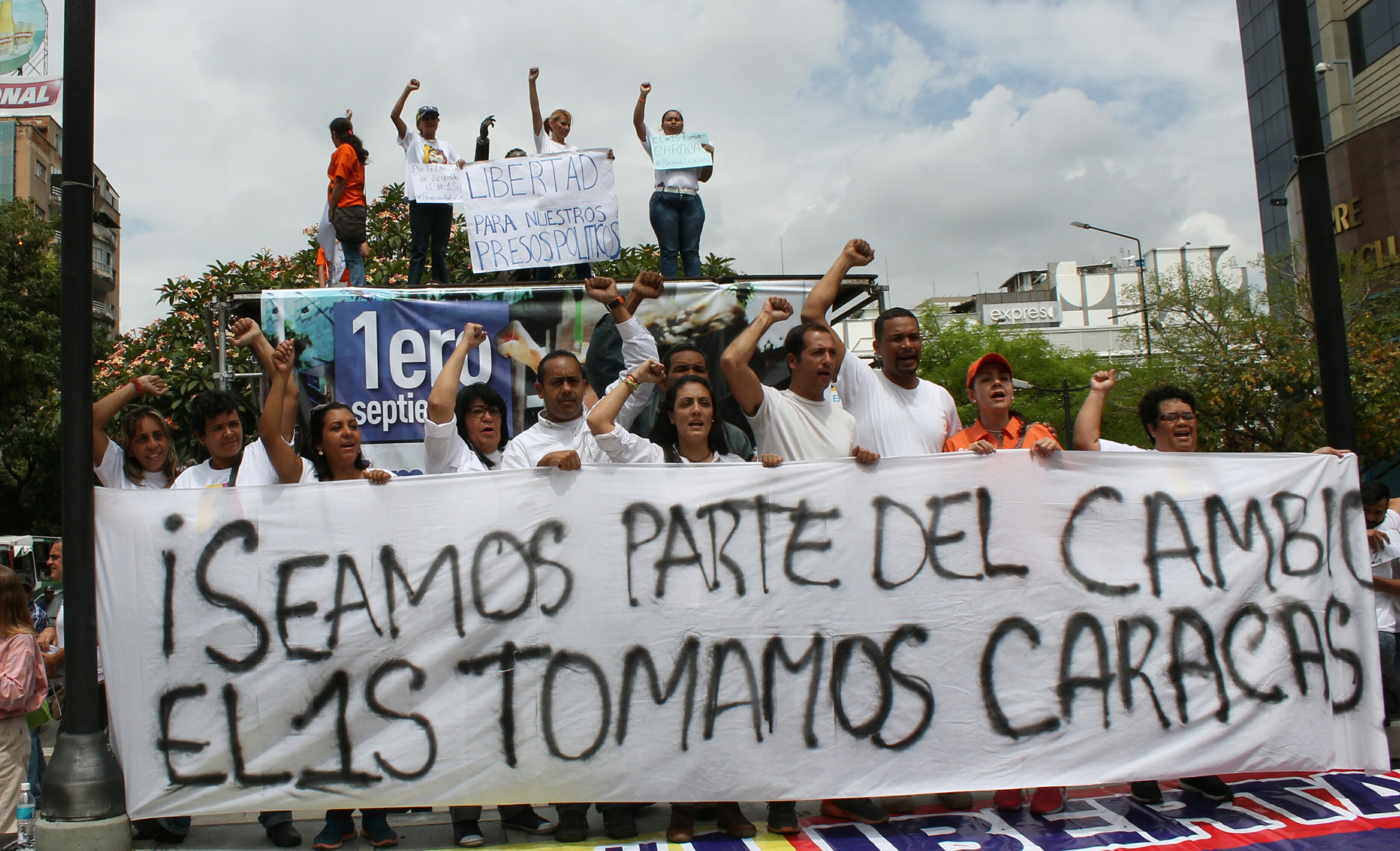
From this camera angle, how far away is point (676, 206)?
25.0 feet

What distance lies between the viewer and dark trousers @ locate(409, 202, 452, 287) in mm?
7738

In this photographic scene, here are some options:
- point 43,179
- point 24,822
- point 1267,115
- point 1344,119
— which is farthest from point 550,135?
point 43,179

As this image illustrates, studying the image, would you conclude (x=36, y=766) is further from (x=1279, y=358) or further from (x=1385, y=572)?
(x=1279, y=358)

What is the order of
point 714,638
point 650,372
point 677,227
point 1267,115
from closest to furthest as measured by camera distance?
point 714,638, point 650,372, point 677,227, point 1267,115

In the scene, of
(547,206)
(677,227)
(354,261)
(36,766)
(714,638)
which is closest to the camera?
(714,638)

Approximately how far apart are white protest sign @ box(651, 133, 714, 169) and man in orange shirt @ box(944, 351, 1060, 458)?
3677mm

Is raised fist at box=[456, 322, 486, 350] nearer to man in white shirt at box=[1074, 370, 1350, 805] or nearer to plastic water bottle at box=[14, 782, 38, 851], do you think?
plastic water bottle at box=[14, 782, 38, 851]

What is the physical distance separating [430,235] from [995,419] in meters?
5.13

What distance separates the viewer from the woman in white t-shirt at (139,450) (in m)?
4.43

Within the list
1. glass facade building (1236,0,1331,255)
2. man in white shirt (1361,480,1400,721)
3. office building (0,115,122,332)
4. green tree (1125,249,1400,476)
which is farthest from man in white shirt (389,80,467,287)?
glass facade building (1236,0,1331,255)

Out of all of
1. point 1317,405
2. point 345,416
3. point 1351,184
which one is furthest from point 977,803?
point 1351,184

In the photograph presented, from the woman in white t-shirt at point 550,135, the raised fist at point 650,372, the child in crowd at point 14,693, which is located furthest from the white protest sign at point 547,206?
the child in crowd at point 14,693

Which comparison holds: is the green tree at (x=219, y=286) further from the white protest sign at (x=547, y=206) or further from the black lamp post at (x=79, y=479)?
the black lamp post at (x=79, y=479)

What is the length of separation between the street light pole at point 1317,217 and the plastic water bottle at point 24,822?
570 centimetres
